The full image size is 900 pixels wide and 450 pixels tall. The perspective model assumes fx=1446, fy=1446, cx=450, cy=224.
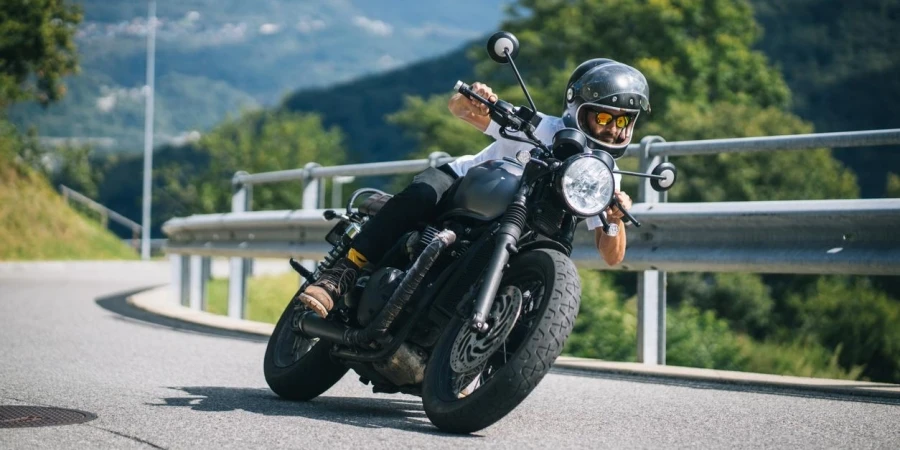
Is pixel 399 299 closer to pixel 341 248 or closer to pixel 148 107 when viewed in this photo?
pixel 341 248

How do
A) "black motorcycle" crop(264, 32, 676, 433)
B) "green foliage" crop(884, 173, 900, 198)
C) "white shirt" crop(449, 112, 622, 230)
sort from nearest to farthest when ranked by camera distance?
"black motorcycle" crop(264, 32, 676, 433)
"white shirt" crop(449, 112, 622, 230)
"green foliage" crop(884, 173, 900, 198)

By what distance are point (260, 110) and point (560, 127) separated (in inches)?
4886

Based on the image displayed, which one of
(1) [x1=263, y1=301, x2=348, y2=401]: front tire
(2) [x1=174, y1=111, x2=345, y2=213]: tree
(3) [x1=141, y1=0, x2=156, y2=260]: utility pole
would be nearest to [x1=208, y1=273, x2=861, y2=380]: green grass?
(1) [x1=263, y1=301, x2=348, y2=401]: front tire

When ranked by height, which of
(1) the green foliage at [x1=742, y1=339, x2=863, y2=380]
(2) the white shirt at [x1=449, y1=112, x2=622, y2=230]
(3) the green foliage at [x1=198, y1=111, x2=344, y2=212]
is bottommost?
(1) the green foliage at [x1=742, y1=339, x2=863, y2=380]

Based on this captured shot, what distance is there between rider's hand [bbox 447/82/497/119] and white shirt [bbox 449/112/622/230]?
89 mm

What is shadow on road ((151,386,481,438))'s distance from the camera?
18.4ft

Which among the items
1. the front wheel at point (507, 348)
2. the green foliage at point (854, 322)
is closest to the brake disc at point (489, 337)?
the front wheel at point (507, 348)

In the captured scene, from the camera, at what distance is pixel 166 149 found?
621 feet

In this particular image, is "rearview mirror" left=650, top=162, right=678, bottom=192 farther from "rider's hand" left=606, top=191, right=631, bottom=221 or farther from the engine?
the engine

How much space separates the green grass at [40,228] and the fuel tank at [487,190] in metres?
25.4

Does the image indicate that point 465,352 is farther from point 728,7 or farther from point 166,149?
point 166,149

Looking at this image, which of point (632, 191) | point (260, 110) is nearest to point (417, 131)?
point (632, 191)

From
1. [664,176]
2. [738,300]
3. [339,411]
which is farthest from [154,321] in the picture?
[738,300]

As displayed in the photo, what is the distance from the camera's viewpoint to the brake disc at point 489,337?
5.18 metres
